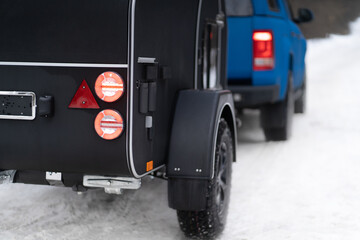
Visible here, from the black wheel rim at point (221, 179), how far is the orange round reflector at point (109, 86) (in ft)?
3.85

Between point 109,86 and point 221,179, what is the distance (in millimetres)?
1549

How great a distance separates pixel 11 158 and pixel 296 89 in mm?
5908

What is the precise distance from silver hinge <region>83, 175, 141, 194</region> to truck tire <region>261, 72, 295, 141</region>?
4220 millimetres

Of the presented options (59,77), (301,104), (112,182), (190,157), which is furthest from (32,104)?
(301,104)

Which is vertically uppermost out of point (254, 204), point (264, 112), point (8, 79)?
point (8, 79)

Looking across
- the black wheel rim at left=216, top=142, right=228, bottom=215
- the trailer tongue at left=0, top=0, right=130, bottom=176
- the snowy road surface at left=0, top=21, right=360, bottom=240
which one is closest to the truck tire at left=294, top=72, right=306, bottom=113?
the snowy road surface at left=0, top=21, right=360, bottom=240

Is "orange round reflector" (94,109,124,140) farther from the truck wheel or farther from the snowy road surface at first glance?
the snowy road surface

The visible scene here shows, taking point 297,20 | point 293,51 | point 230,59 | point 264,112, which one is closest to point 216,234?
point 230,59

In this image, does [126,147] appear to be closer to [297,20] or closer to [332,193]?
[332,193]

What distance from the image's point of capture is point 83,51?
334 cm

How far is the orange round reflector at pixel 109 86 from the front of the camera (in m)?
3.28

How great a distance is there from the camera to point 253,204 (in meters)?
5.17

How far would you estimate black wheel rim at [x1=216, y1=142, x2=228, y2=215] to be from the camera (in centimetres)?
423

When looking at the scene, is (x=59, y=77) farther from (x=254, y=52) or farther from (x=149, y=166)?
(x=254, y=52)
